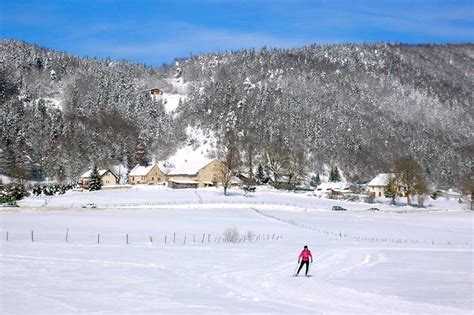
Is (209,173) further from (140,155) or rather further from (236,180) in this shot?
(140,155)

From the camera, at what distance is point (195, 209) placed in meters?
77.2

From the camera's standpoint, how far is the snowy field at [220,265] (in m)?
19.5

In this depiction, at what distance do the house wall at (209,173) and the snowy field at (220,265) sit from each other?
181 feet

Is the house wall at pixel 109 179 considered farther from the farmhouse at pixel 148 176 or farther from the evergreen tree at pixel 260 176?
the evergreen tree at pixel 260 176

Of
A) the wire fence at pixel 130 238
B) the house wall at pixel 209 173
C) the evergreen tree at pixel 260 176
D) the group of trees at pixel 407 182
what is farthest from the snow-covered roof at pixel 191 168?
the wire fence at pixel 130 238

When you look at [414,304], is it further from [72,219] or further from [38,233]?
[72,219]

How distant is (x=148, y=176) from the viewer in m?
136

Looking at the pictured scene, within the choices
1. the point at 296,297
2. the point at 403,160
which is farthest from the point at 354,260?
the point at 403,160

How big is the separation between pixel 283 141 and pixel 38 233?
155056 millimetres

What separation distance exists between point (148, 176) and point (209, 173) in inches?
663

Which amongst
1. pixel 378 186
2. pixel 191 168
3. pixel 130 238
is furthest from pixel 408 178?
pixel 130 238

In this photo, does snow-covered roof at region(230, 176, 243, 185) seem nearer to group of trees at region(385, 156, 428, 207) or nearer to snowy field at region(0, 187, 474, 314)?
group of trees at region(385, 156, 428, 207)

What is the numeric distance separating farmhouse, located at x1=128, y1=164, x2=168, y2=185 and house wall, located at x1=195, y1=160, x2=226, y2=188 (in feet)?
40.1

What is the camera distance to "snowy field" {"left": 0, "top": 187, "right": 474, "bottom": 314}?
19.5 metres
